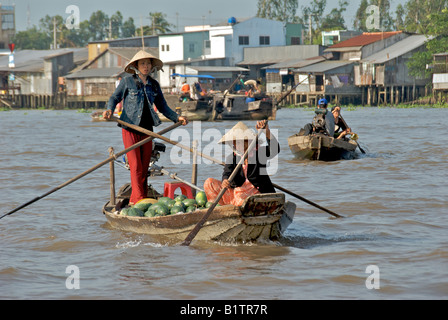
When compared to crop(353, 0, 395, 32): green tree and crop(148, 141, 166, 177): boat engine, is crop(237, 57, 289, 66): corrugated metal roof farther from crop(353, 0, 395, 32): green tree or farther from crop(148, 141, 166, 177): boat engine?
crop(148, 141, 166, 177): boat engine

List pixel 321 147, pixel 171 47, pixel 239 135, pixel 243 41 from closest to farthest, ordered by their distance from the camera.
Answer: pixel 239 135 → pixel 321 147 → pixel 171 47 → pixel 243 41

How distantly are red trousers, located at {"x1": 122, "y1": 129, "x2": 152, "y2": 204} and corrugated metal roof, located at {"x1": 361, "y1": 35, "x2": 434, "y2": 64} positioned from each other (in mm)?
34388

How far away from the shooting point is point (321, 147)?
12.8 metres

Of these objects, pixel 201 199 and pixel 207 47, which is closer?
pixel 201 199

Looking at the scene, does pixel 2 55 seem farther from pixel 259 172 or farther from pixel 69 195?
pixel 259 172

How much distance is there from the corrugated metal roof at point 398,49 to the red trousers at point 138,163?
1354 inches

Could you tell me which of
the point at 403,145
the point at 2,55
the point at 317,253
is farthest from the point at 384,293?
the point at 2,55

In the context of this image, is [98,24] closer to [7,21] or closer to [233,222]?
[7,21]

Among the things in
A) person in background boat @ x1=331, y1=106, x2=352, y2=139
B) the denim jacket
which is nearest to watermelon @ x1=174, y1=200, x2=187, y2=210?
the denim jacket

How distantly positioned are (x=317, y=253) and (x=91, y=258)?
2051mm

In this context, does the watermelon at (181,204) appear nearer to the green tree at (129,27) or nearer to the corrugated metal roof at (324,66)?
the corrugated metal roof at (324,66)

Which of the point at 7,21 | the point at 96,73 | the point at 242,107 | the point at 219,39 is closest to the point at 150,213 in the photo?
the point at 242,107

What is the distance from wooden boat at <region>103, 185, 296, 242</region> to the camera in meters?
6.03

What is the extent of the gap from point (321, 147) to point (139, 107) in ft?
20.8
